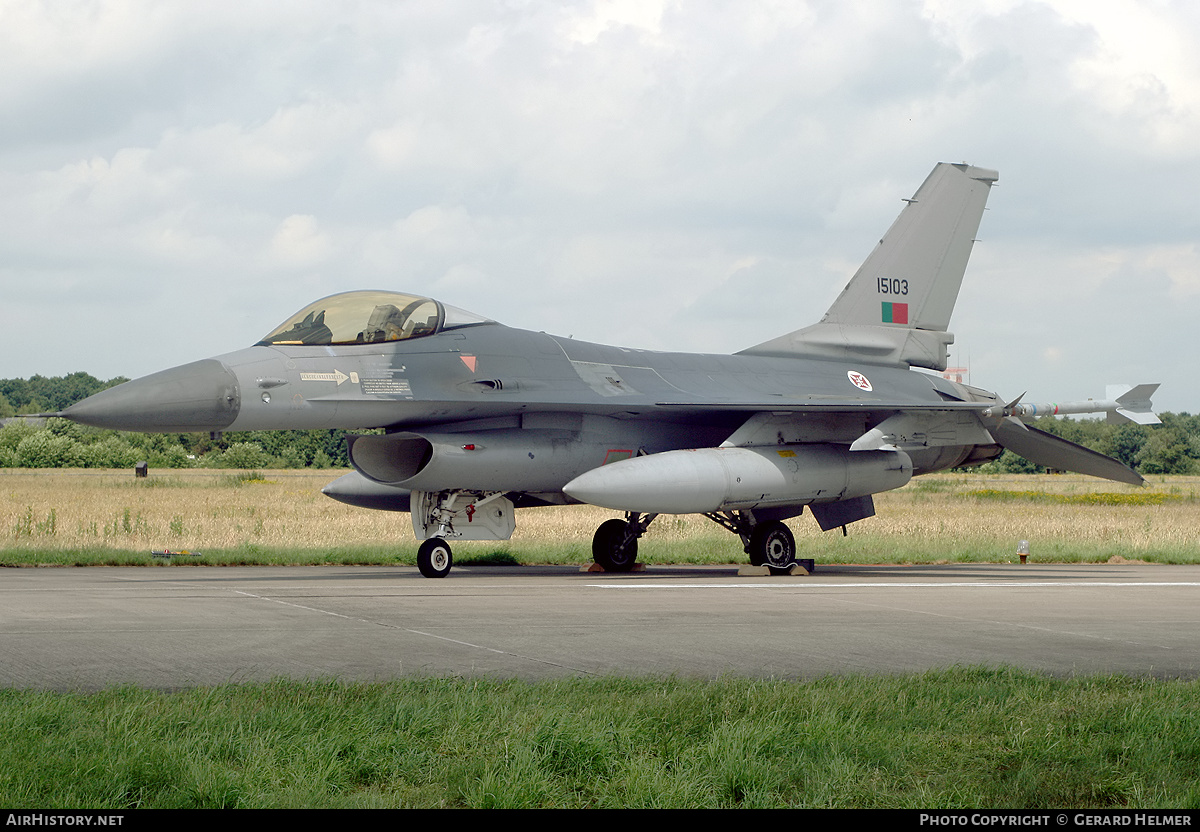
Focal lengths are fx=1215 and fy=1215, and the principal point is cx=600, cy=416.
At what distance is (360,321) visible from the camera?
1412 cm

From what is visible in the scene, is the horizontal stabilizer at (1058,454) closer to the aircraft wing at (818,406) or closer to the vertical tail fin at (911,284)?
the vertical tail fin at (911,284)

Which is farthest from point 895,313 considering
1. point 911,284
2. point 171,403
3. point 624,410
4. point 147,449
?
point 147,449

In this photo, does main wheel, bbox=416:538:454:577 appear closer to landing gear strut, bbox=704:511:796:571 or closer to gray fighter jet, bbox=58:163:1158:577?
gray fighter jet, bbox=58:163:1158:577

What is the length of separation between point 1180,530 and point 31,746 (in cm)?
2499

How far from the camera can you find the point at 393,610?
33.0ft

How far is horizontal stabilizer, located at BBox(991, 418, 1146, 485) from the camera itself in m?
18.4

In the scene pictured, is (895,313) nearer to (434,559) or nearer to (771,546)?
(771,546)

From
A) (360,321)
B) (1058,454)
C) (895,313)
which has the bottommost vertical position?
(1058,454)

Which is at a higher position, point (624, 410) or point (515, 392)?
point (515, 392)

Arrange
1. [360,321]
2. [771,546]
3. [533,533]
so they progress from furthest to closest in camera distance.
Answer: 1. [533,533]
2. [771,546]
3. [360,321]

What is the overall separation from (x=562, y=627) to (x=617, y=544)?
7496 millimetres

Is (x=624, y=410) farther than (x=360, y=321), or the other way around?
(x=624, y=410)

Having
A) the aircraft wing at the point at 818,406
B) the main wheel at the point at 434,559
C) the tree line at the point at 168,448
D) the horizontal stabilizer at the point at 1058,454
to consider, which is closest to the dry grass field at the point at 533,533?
the horizontal stabilizer at the point at 1058,454
